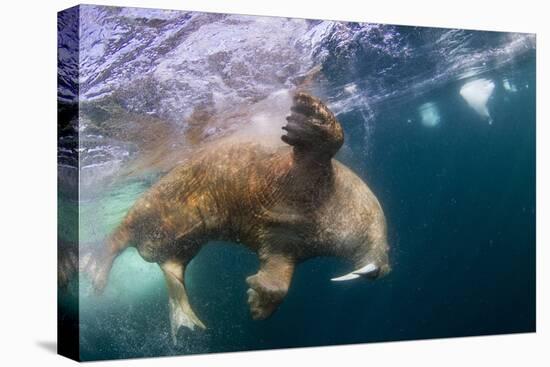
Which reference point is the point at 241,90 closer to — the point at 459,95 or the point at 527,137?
the point at 459,95

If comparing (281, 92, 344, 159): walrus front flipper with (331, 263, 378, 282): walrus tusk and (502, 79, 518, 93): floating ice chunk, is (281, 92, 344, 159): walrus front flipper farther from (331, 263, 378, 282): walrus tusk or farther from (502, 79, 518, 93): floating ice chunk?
(502, 79, 518, 93): floating ice chunk

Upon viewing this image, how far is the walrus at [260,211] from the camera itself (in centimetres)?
846

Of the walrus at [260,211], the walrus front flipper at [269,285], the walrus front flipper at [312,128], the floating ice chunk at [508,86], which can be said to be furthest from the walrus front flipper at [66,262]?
the floating ice chunk at [508,86]

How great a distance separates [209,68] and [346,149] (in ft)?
5.22

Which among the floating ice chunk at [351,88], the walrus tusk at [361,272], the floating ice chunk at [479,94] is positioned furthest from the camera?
the floating ice chunk at [479,94]

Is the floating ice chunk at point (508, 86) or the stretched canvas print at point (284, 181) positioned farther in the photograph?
the floating ice chunk at point (508, 86)

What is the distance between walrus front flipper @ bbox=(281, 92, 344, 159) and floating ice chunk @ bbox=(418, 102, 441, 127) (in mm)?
1394

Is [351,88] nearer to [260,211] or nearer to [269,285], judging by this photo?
[260,211]

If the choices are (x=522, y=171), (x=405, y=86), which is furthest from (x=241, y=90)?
(x=522, y=171)

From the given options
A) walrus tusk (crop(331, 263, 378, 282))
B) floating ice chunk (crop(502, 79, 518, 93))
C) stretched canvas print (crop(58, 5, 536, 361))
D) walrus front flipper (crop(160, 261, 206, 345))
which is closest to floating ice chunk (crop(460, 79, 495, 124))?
stretched canvas print (crop(58, 5, 536, 361))

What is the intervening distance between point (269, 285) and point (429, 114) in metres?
2.49

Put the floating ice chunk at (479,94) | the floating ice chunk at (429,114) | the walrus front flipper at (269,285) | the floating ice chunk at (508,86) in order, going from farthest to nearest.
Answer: the floating ice chunk at (508,86) → the floating ice chunk at (479,94) → the floating ice chunk at (429,114) → the walrus front flipper at (269,285)

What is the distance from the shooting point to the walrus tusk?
355 inches

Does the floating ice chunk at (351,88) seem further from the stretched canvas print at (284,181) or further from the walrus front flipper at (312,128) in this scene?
the walrus front flipper at (312,128)
